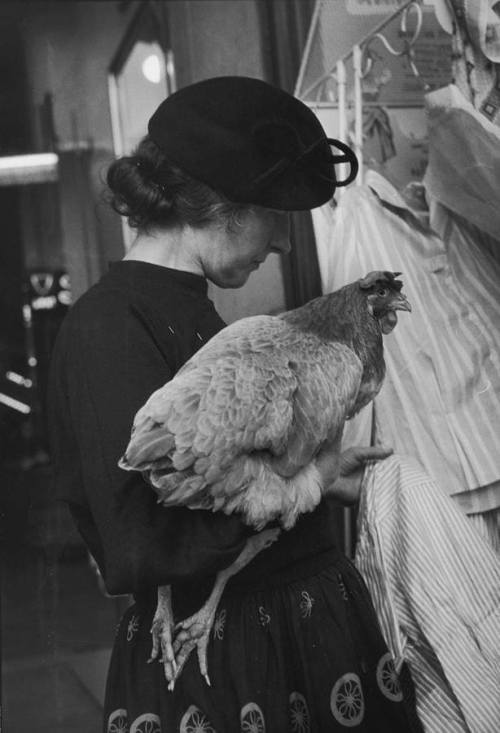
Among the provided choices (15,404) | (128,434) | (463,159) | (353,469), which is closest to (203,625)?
(128,434)

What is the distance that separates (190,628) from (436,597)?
0.30 m

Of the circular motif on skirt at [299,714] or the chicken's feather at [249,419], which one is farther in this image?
the circular motif on skirt at [299,714]

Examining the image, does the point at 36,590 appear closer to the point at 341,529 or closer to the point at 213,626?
the point at 213,626

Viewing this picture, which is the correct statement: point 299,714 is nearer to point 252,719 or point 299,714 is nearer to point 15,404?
point 252,719

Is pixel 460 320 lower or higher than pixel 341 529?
higher

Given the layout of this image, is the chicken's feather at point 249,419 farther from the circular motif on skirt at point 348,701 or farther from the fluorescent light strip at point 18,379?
the fluorescent light strip at point 18,379

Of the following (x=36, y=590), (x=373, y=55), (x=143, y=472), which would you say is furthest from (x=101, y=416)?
(x=373, y=55)

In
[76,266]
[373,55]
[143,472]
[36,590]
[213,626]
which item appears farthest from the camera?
[373,55]

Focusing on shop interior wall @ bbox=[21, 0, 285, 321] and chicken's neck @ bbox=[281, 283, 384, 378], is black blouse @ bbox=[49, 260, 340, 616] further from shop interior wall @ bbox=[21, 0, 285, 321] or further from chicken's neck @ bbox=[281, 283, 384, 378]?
shop interior wall @ bbox=[21, 0, 285, 321]

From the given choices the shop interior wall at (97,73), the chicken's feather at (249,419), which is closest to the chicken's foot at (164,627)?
the chicken's feather at (249,419)

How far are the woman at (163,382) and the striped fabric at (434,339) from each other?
0.26m

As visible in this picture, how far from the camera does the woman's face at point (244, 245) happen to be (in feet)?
3.18

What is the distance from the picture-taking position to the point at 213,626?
2.93 ft

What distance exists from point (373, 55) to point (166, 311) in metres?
→ 0.75
